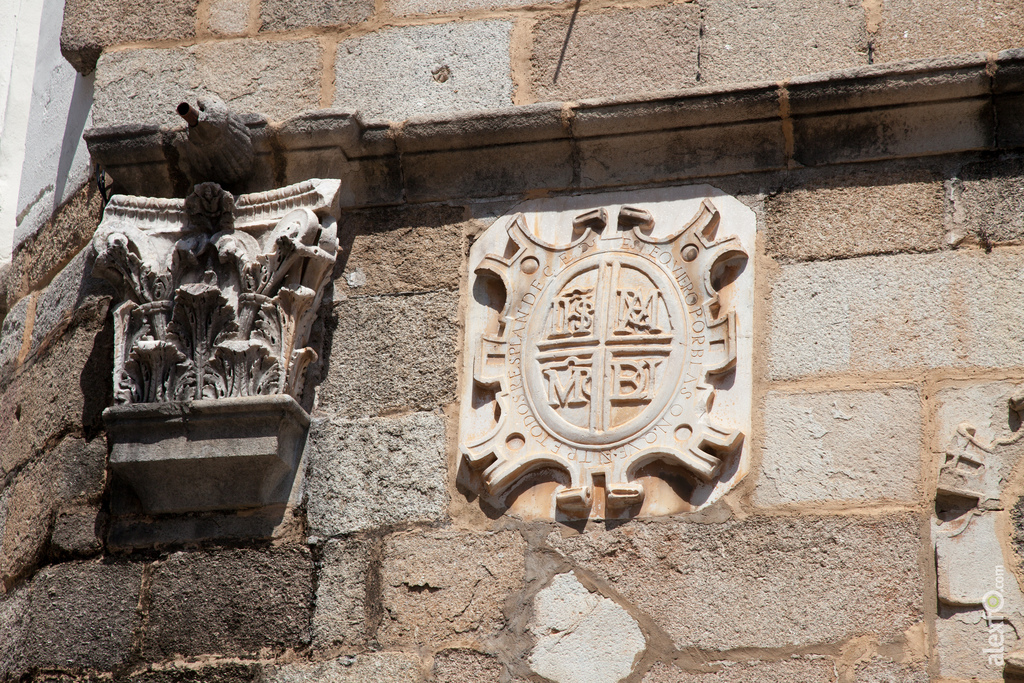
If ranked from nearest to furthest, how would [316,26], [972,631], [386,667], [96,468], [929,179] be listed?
[972,631], [386,667], [929,179], [96,468], [316,26]

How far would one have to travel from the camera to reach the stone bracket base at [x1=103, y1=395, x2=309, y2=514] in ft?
9.68

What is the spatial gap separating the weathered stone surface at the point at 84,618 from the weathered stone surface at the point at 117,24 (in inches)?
59.7

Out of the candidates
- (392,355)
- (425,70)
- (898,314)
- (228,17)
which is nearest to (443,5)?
(425,70)

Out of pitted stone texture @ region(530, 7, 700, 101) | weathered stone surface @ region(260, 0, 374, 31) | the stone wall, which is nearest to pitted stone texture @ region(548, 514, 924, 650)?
the stone wall

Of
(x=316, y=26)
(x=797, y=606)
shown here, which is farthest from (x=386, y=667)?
(x=316, y=26)

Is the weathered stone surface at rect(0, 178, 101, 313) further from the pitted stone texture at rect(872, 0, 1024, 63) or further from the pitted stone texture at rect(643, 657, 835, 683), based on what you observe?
the pitted stone texture at rect(872, 0, 1024, 63)

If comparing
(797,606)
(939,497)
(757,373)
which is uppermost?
(757,373)

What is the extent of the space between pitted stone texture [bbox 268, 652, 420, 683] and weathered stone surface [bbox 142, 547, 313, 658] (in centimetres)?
6

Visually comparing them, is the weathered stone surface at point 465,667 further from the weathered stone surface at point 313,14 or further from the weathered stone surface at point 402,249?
the weathered stone surface at point 313,14

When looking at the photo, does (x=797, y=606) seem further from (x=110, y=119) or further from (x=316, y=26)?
(x=110, y=119)

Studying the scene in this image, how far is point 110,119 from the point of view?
3592mm

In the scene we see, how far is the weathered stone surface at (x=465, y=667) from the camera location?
2729mm

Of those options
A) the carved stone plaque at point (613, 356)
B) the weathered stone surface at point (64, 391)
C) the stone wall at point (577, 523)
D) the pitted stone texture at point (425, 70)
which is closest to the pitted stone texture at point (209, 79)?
the stone wall at point (577, 523)

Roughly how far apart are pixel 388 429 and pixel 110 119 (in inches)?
50.9
